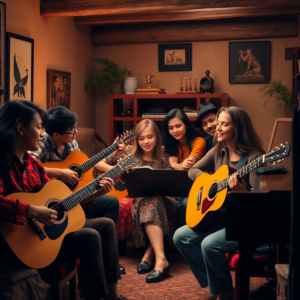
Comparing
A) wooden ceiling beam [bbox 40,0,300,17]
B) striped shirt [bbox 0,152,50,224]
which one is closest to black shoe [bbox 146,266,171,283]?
striped shirt [bbox 0,152,50,224]

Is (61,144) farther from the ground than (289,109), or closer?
closer

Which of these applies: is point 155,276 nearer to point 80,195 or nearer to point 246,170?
point 80,195

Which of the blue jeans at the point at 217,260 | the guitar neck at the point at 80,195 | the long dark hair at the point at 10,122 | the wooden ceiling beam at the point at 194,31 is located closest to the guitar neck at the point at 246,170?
the blue jeans at the point at 217,260

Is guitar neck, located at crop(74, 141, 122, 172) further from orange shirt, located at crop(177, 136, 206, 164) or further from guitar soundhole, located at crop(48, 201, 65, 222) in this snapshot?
guitar soundhole, located at crop(48, 201, 65, 222)

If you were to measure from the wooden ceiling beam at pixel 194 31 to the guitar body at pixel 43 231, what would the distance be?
11.8 feet

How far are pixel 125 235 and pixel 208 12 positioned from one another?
262cm

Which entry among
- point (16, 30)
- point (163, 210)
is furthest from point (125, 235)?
point (16, 30)

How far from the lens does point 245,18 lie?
196 inches

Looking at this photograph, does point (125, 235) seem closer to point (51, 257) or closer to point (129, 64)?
point (51, 257)

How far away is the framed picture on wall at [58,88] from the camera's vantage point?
4.23 meters

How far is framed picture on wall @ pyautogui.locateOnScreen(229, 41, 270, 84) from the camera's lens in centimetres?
503

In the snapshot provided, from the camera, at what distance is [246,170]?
2172mm

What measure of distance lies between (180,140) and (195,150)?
0.22 metres

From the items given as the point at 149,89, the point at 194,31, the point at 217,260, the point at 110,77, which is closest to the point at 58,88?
the point at 110,77
